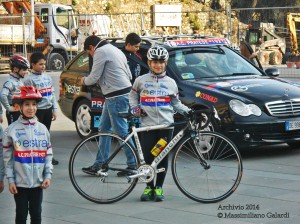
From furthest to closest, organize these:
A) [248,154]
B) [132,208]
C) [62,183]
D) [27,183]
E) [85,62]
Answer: [85,62] → [248,154] → [62,183] → [132,208] → [27,183]

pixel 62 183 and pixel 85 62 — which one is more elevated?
pixel 85 62

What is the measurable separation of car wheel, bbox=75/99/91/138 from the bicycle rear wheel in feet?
15.1

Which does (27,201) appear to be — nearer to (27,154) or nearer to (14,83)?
(27,154)

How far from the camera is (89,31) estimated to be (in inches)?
1507

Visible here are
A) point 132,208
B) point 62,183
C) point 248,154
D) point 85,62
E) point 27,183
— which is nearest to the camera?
point 27,183

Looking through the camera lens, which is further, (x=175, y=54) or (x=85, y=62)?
(x=85, y=62)

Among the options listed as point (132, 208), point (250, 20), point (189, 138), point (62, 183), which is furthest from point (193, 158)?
point (250, 20)

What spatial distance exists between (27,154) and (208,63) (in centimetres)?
656

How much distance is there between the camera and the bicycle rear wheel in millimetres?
8734

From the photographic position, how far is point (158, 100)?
28.9 ft

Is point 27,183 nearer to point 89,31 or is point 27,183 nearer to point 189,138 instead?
point 189,138

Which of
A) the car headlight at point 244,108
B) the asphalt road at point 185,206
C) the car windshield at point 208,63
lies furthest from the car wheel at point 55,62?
the asphalt road at point 185,206

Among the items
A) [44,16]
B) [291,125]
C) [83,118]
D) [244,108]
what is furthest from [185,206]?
[44,16]

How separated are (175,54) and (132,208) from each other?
183 inches
